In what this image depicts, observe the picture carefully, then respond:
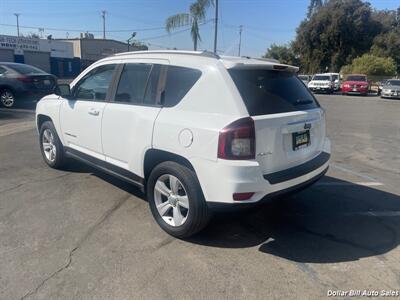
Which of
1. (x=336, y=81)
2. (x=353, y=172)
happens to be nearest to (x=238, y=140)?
(x=353, y=172)

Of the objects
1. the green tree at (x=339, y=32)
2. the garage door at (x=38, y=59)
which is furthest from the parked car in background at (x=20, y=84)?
the green tree at (x=339, y=32)

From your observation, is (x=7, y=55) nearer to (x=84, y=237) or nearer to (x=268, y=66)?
(x=84, y=237)

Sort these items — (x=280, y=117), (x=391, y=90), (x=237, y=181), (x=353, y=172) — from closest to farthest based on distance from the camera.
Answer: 1. (x=237, y=181)
2. (x=280, y=117)
3. (x=353, y=172)
4. (x=391, y=90)

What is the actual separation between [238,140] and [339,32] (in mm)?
52741

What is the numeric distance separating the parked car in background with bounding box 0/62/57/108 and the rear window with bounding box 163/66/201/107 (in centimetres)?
1086

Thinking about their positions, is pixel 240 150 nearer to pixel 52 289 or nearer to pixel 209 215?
pixel 209 215

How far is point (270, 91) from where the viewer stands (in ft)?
12.0

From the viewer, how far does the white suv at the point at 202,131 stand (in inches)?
127

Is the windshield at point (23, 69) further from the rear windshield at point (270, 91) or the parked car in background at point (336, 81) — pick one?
the parked car in background at point (336, 81)

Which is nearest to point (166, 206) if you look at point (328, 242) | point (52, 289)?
point (52, 289)

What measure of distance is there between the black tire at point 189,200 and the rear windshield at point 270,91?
85 centimetres

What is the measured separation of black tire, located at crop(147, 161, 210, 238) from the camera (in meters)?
3.41

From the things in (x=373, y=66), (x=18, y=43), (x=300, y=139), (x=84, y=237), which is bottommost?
(x=84, y=237)

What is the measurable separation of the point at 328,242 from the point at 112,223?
7.64 feet
